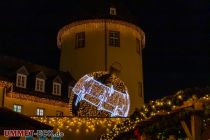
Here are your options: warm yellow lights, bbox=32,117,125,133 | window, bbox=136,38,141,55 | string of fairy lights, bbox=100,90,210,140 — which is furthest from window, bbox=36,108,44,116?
string of fairy lights, bbox=100,90,210,140

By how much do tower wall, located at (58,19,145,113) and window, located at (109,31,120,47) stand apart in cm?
29

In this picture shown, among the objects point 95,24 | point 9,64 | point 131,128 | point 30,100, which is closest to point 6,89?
point 30,100

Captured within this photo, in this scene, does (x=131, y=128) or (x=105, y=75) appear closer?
(x=131, y=128)

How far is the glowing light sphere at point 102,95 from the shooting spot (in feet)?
97.5

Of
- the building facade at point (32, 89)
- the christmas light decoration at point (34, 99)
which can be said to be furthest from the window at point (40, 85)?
the christmas light decoration at point (34, 99)

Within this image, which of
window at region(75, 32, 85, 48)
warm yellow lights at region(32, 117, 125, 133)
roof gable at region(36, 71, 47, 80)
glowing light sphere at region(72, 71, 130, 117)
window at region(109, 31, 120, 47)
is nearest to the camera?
warm yellow lights at region(32, 117, 125, 133)

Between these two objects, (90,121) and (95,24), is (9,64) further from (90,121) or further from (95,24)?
(90,121)

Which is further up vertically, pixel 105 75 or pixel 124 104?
pixel 105 75

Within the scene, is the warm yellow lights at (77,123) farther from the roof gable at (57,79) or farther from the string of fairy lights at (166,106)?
the string of fairy lights at (166,106)

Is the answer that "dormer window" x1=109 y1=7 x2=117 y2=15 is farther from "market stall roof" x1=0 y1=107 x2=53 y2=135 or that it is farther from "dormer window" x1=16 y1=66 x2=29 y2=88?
"market stall roof" x1=0 y1=107 x2=53 y2=135

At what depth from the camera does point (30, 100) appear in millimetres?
34531

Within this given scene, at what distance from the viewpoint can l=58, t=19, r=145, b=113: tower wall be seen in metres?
40.2

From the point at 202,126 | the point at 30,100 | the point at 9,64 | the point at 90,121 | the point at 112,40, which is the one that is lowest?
the point at 202,126

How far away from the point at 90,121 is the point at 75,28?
14356 millimetres
